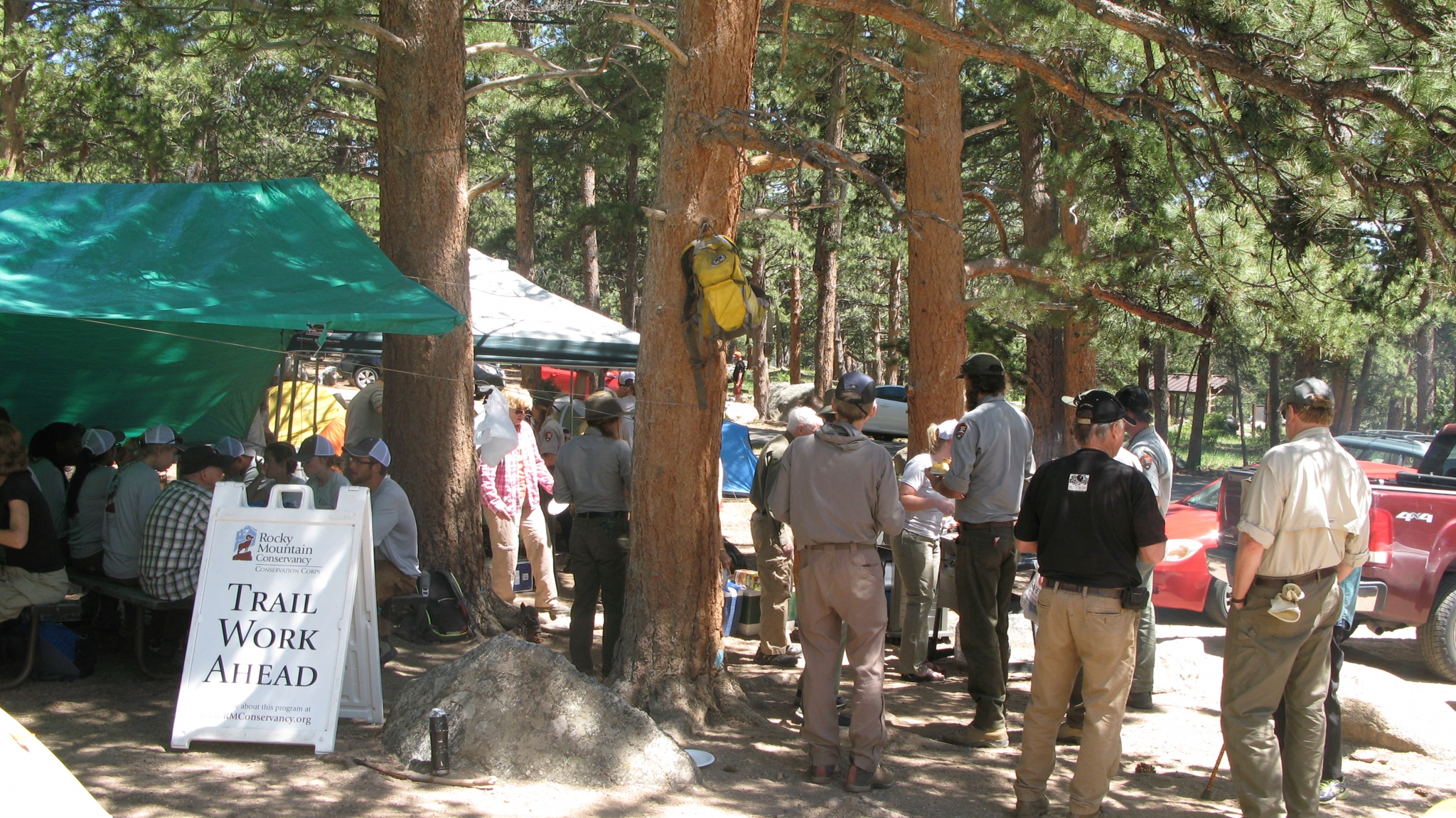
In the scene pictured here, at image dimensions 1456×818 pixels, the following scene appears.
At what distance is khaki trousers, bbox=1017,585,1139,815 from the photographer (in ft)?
14.0

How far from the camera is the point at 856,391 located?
482 cm

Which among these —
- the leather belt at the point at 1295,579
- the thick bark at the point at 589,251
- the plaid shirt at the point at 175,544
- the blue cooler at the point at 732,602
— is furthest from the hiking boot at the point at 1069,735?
the thick bark at the point at 589,251

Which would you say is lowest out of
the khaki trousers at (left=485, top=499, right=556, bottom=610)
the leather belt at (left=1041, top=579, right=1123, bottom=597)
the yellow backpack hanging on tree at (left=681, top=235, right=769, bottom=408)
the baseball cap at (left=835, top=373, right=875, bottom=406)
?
the khaki trousers at (left=485, top=499, right=556, bottom=610)

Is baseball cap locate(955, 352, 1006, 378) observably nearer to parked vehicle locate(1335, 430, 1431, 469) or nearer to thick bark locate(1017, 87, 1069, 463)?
thick bark locate(1017, 87, 1069, 463)

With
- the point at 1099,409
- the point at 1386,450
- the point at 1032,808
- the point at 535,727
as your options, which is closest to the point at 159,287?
the point at 535,727

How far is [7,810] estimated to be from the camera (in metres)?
2.22

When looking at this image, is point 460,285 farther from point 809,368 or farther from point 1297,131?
point 809,368

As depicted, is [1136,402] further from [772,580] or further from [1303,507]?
[772,580]

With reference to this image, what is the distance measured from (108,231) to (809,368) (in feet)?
189

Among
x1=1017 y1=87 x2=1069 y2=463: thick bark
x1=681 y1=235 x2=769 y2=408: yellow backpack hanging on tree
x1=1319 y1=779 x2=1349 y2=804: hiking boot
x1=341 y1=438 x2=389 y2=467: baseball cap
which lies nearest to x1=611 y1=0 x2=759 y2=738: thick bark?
x1=681 y1=235 x2=769 y2=408: yellow backpack hanging on tree

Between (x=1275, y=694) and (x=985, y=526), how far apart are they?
164 centimetres

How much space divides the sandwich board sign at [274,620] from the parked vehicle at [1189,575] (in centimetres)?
630

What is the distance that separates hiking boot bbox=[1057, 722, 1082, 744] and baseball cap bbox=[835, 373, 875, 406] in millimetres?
2077

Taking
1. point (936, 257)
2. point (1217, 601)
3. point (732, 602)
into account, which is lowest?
point (1217, 601)
